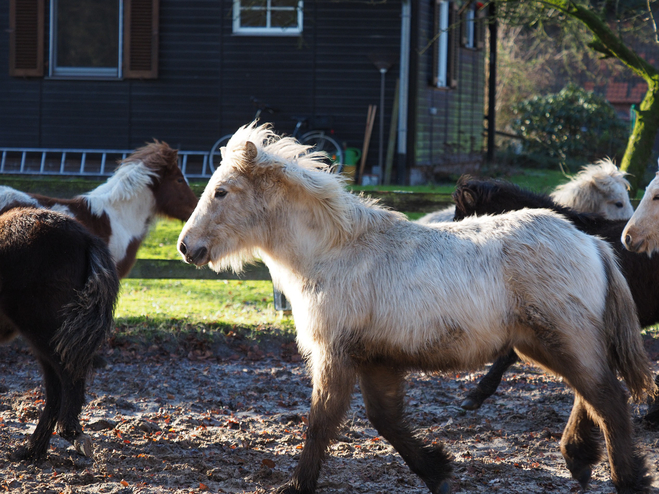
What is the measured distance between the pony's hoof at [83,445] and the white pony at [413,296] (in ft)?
3.92

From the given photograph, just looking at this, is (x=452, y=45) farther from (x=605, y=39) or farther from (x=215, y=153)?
(x=605, y=39)

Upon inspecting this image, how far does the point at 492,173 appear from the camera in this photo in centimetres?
1780

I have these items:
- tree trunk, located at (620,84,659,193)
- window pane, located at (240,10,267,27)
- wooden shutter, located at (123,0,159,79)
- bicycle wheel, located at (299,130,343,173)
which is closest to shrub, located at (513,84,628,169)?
bicycle wheel, located at (299,130,343,173)

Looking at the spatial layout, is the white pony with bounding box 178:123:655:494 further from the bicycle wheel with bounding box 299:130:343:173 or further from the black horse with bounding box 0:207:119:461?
the bicycle wheel with bounding box 299:130:343:173

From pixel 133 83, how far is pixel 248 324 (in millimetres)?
9341

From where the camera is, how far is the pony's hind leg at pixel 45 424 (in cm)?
396

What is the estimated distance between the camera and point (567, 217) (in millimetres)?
5039

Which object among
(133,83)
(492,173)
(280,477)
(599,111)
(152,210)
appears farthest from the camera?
(599,111)

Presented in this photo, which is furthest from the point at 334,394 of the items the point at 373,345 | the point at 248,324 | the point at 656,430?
the point at 248,324

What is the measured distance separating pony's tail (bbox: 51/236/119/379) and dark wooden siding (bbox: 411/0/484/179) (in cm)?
1121

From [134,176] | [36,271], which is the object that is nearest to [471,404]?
[36,271]

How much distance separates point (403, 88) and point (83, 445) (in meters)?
11.6

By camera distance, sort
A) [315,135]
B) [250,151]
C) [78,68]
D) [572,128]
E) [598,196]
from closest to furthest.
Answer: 1. [250,151]
2. [598,196]
3. [315,135]
4. [78,68]
5. [572,128]

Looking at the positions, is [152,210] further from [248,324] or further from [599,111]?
[599,111]
